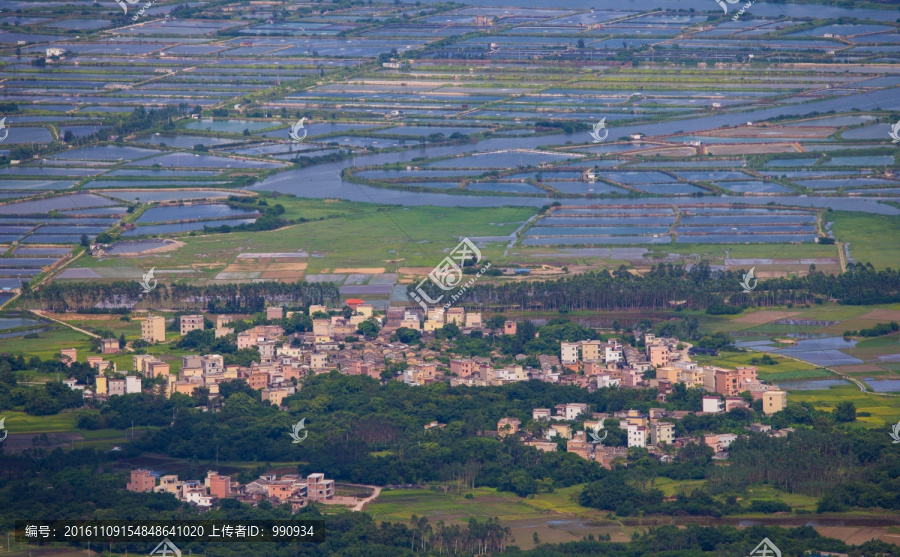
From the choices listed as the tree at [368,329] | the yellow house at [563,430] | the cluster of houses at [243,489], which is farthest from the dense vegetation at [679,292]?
the cluster of houses at [243,489]

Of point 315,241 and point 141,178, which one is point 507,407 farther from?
point 141,178

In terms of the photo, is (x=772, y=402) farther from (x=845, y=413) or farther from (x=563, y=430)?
(x=563, y=430)

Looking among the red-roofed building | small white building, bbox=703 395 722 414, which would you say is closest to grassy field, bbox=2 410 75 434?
the red-roofed building

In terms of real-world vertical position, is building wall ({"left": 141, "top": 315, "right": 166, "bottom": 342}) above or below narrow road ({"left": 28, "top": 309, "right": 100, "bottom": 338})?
above

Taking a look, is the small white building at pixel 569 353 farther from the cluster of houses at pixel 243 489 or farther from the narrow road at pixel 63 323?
the narrow road at pixel 63 323

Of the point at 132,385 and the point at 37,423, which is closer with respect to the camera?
the point at 37,423

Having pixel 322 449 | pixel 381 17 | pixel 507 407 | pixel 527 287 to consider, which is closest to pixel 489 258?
pixel 527 287

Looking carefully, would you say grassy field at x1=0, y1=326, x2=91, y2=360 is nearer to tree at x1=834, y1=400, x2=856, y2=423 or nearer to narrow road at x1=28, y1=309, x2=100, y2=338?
narrow road at x1=28, y1=309, x2=100, y2=338

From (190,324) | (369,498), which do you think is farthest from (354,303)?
(369,498)
